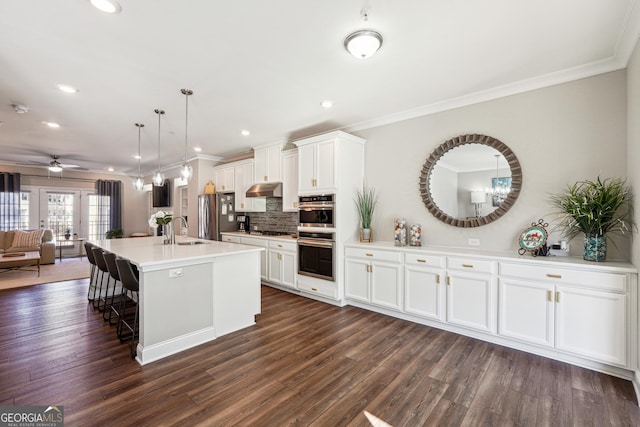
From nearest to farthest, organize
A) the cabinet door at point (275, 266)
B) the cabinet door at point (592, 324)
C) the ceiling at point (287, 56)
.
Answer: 1. the ceiling at point (287, 56)
2. the cabinet door at point (592, 324)
3. the cabinet door at point (275, 266)

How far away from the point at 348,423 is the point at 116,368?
2.02 metres

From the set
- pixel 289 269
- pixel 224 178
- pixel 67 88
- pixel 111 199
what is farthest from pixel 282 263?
pixel 111 199

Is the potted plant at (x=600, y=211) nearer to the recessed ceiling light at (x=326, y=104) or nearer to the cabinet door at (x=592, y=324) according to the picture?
the cabinet door at (x=592, y=324)

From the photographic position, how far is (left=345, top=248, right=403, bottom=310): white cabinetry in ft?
11.9

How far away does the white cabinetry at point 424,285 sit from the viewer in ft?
10.7

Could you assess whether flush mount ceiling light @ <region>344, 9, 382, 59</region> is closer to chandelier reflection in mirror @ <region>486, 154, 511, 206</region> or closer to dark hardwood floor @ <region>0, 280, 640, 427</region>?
chandelier reflection in mirror @ <region>486, 154, 511, 206</region>

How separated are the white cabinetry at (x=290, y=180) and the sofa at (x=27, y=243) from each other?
20.4ft

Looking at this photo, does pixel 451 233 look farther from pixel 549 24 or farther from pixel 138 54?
pixel 138 54

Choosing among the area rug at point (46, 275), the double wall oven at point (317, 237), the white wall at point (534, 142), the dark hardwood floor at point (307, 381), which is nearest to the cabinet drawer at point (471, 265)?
the white wall at point (534, 142)

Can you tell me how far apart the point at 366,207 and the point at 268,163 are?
7.25 ft

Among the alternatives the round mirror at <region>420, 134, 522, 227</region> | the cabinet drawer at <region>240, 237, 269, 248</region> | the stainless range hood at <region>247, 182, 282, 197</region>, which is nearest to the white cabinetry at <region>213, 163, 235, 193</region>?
the stainless range hood at <region>247, 182, 282, 197</region>

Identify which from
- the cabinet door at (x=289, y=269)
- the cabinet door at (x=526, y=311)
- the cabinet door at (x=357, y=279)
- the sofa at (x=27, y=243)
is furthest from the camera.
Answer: the sofa at (x=27, y=243)

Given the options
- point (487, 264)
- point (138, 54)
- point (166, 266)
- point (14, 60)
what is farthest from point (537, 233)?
point (14, 60)

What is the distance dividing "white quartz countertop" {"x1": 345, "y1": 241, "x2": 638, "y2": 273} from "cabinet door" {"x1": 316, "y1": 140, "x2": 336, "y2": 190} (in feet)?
3.25
